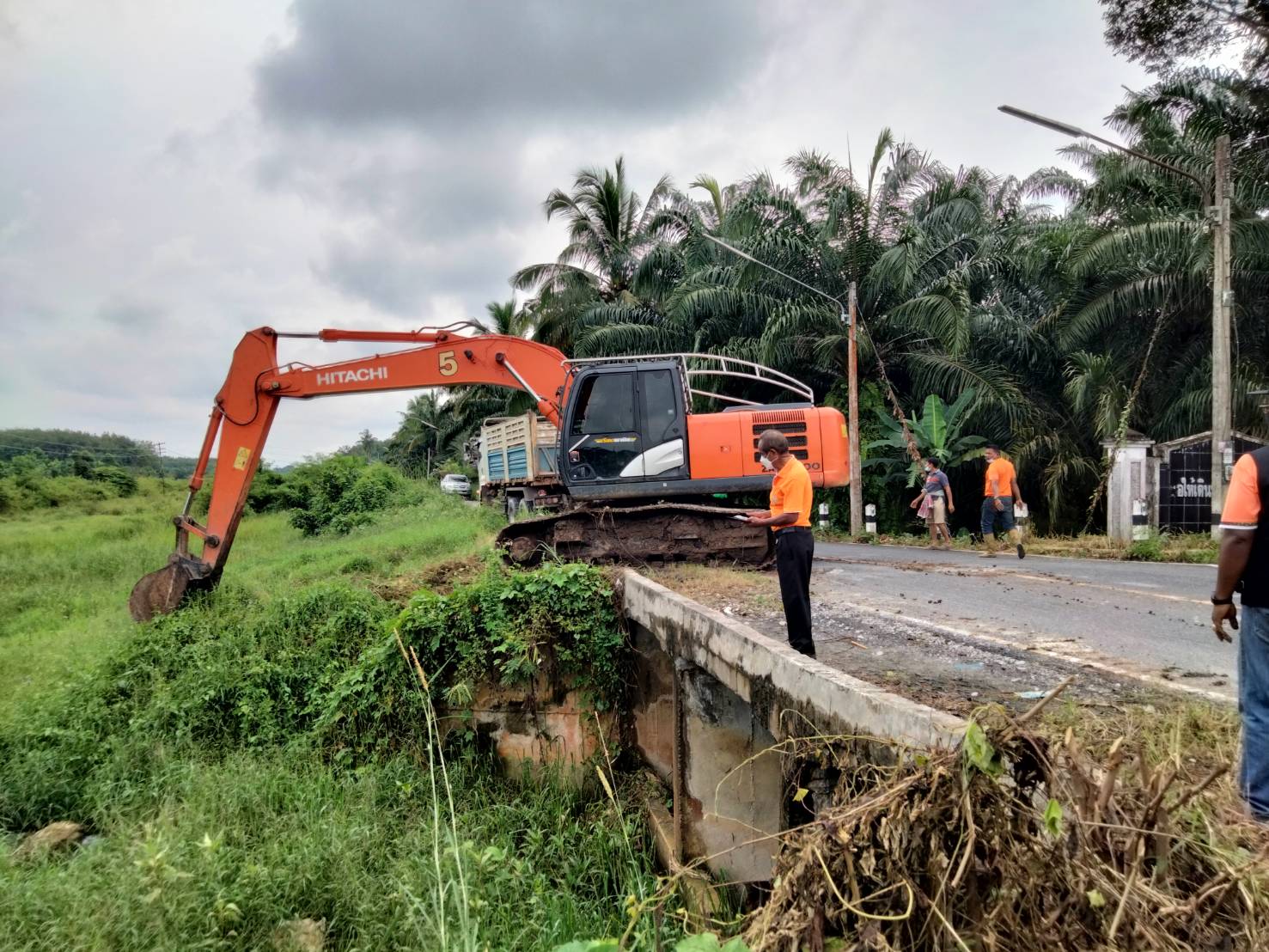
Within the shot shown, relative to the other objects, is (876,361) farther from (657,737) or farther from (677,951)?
(677,951)

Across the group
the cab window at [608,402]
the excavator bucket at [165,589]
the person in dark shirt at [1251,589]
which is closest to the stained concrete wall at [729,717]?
the person in dark shirt at [1251,589]

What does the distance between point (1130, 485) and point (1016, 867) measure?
1451 centimetres

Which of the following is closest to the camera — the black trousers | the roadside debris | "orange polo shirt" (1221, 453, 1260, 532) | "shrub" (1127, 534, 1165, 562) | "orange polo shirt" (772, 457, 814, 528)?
"orange polo shirt" (1221, 453, 1260, 532)

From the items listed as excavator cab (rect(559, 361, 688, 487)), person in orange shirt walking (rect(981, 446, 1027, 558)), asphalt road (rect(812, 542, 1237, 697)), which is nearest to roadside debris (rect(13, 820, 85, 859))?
excavator cab (rect(559, 361, 688, 487))

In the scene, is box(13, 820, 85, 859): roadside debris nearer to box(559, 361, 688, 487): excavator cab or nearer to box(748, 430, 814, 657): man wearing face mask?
box(559, 361, 688, 487): excavator cab

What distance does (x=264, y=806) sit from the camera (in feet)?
20.9

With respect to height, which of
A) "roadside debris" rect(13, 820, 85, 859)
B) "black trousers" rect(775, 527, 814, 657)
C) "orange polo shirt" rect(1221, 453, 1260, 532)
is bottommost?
"roadside debris" rect(13, 820, 85, 859)

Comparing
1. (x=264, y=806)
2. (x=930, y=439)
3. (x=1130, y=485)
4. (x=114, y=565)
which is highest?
(x=930, y=439)

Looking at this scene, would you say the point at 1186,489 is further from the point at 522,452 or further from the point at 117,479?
the point at 117,479

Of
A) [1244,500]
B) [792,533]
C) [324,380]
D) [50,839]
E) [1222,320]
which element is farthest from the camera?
[1222,320]

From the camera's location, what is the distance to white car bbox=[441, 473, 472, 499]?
3375 cm

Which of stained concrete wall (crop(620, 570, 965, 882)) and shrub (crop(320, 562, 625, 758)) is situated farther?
shrub (crop(320, 562, 625, 758))

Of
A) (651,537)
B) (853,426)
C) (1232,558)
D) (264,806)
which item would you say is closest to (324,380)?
(651,537)

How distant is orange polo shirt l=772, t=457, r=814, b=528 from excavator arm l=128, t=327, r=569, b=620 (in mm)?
4894
